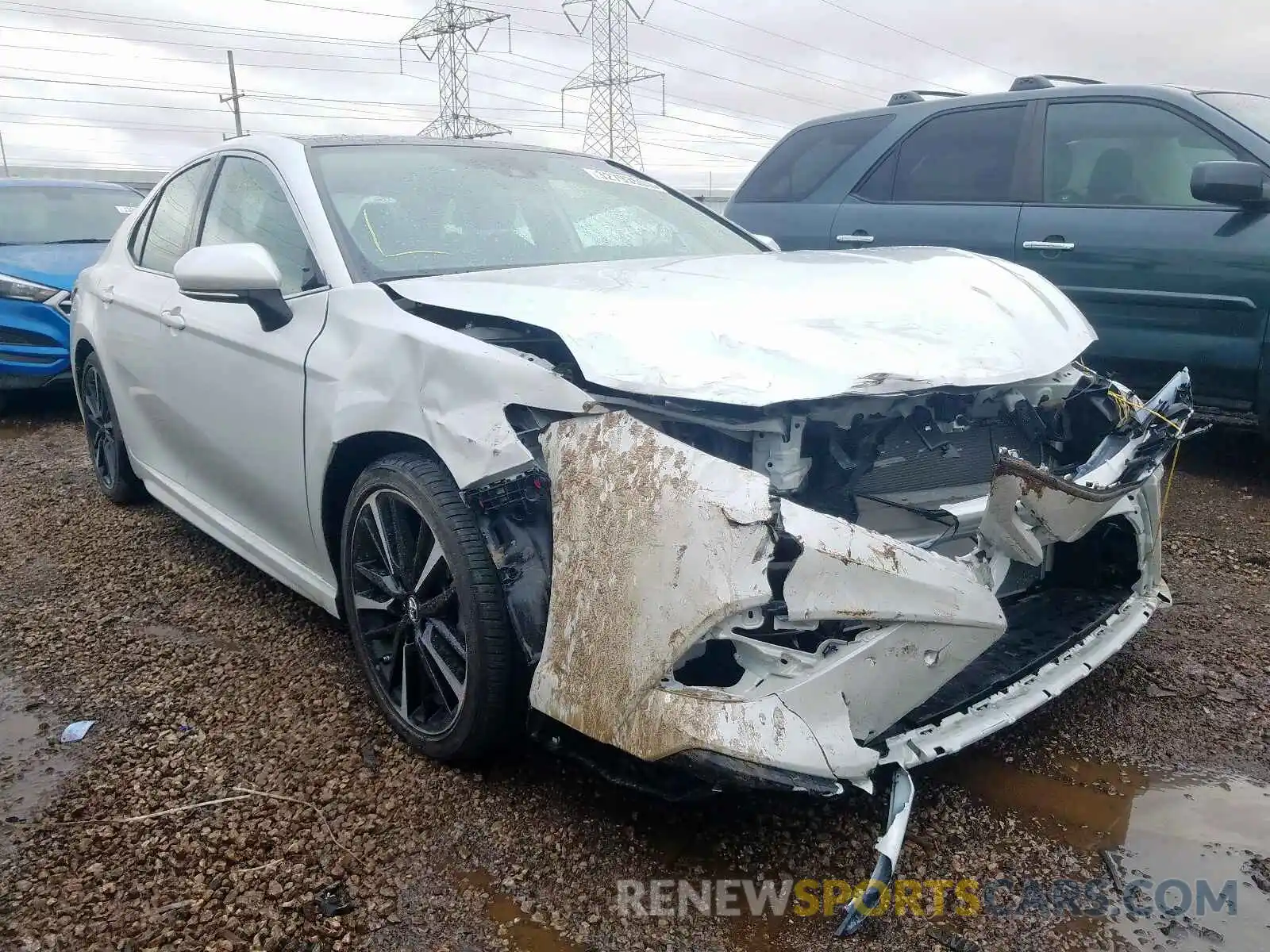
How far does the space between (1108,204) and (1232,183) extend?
0.61 metres

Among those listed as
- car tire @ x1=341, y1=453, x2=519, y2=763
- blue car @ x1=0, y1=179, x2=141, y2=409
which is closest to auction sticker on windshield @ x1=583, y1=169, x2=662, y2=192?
car tire @ x1=341, y1=453, x2=519, y2=763

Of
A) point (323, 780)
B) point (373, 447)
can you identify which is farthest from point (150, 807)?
point (373, 447)

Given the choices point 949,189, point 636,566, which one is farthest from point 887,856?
point 949,189

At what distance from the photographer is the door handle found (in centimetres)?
464

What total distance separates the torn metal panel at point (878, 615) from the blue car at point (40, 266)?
249 inches

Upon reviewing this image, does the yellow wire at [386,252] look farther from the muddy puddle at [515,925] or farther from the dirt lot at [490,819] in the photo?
the muddy puddle at [515,925]

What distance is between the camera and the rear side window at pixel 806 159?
5.61 m

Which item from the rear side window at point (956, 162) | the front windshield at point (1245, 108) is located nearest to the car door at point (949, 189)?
the rear side window at point (956, 162)

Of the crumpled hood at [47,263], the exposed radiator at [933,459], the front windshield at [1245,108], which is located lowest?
the crumpled hood at [47,263]

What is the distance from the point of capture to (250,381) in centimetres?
293

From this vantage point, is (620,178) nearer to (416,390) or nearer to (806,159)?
(416,390)

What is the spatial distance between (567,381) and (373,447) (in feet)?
2.37

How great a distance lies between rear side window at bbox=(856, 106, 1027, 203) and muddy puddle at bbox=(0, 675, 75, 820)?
177 inches

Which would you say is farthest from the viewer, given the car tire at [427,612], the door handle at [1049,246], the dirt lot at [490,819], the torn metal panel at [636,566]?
the door handle at [1049,246]
